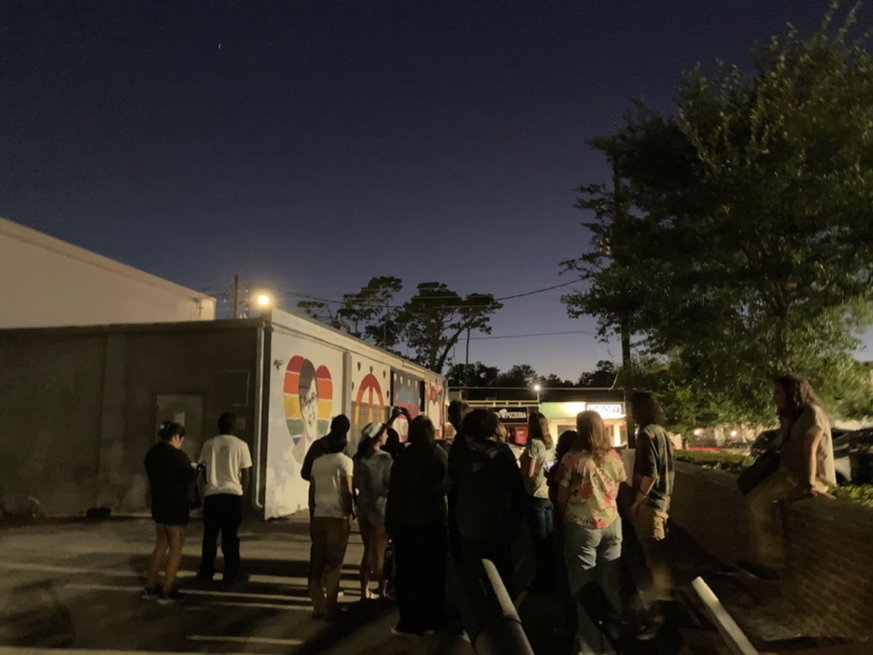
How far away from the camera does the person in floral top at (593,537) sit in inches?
177

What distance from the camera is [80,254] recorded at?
57.9ft

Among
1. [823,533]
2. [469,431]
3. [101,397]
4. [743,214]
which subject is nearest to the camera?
[823,533]

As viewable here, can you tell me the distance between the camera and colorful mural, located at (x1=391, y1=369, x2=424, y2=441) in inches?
676

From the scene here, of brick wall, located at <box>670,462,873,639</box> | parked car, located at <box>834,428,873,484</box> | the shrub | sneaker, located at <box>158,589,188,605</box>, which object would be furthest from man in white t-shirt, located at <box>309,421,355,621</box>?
parked car, located at <box>834,428,873,484</box>

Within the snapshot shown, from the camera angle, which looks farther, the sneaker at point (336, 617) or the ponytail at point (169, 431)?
the ponytail at point (169, 431)

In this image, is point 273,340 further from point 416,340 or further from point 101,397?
point 416,340

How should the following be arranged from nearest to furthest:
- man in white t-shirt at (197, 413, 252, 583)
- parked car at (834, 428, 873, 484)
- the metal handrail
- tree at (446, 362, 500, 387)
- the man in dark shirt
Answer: the metal handrail, the man in dark shirt, man in white t-shirt at (197, 413, 252, 583), parked car at (834, 428, 873, 484), tree at (446, 362, 500, 387)

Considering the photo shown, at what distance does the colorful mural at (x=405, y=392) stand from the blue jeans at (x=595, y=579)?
37.1 ft

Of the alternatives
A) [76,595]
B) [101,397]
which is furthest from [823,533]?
[101,397]

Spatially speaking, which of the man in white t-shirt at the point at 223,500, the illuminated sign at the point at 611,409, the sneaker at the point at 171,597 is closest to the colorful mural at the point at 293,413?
the man in white t-shirt at the point at 223,500

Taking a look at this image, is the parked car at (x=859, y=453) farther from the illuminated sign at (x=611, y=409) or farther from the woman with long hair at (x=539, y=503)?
the illuminated sign at (x=611, y=409)

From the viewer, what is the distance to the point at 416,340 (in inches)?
2015

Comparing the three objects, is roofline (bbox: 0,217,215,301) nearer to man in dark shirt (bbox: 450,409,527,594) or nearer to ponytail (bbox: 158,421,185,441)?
ponytail (bbox: 158,421,185,441)

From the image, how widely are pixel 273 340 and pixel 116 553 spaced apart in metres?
4.07
